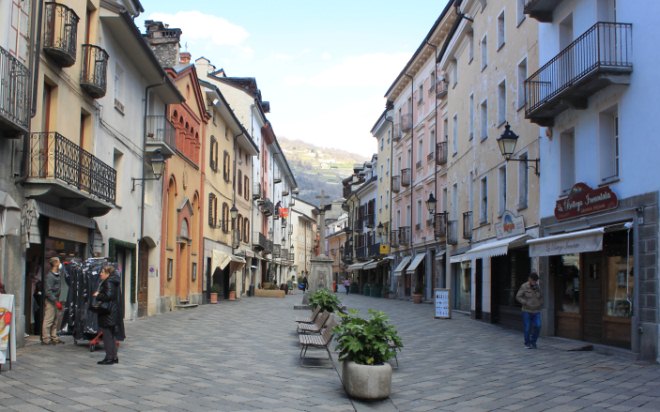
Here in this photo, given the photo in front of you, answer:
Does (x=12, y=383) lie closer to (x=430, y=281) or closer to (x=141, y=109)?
(x=141, y=109)

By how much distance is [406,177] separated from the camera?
143ft

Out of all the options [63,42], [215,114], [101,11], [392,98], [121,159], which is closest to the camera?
[63,42]

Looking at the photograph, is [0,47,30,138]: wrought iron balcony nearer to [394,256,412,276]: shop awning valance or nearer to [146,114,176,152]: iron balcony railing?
[146,114,176,152]: iron balcony railing

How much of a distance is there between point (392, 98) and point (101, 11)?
33309mm

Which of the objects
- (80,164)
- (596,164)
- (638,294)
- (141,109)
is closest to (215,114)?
(141,109)

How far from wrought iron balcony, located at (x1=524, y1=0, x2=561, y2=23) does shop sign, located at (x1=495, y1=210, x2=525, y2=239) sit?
5742mm

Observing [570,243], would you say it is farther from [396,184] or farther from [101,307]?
[396,184]

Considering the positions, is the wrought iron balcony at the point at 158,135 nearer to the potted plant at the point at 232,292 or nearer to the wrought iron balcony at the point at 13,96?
the wrought iron balcony at the point at 13,96

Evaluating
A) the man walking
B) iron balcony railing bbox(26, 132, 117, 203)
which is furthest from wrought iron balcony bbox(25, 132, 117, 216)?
the man walking

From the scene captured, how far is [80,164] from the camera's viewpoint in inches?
594

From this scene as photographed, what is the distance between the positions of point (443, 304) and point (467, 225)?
4.23m

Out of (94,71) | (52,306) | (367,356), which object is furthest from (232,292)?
(367,356)

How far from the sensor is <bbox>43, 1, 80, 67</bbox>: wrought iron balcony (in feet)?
45.6

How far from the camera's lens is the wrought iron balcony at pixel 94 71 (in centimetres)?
1634
